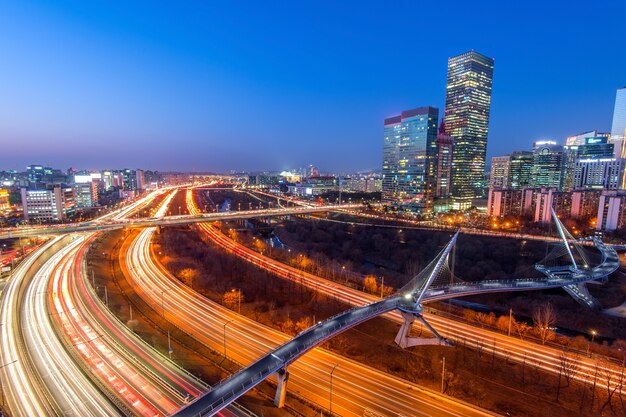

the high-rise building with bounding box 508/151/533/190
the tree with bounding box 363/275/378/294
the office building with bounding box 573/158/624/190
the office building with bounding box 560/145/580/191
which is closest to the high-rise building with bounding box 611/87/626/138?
the office building with bounding box 560/145/580/191

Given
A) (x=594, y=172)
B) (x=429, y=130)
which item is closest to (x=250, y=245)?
(x=429, y=130)

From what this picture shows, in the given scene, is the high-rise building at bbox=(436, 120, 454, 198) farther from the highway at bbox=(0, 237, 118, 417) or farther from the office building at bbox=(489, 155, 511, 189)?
the highway at bbox=(0, 237, 118, 417)

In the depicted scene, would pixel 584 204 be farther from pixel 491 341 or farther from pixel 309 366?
pixel 309 366

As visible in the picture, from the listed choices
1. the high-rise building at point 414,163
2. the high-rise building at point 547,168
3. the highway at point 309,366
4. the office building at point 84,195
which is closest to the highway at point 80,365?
the highway at point 309,366

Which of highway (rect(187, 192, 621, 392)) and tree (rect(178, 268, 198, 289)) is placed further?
tree (rect(178, 268, 198, 289))

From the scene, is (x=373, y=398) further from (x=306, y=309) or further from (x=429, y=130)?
(x=429, y=130)

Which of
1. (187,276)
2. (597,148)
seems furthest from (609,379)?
(597,148)

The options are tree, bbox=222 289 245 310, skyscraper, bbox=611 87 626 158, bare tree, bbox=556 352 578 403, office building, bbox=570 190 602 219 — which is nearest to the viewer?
bare tree, bbox=556 352 578 403
